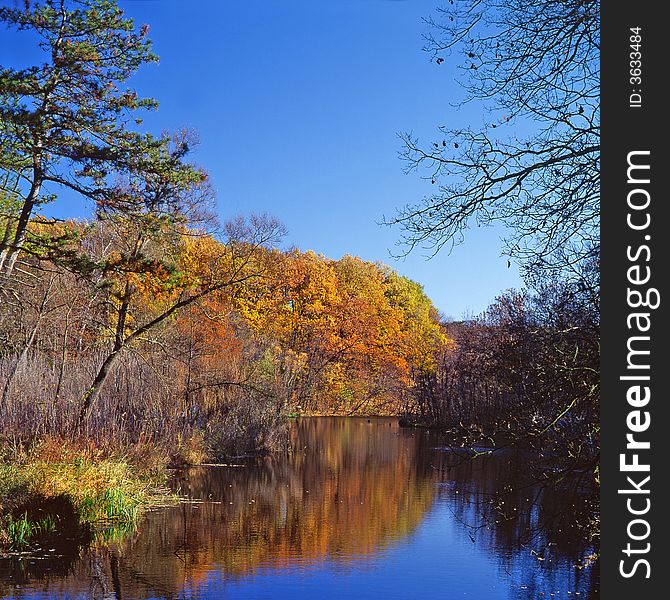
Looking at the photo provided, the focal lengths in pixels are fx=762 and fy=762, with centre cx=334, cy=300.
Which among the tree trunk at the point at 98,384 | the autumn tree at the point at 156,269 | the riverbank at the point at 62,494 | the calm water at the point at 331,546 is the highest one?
→ the autumn tree at the point at 156,269

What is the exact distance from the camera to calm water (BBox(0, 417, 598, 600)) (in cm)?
1043

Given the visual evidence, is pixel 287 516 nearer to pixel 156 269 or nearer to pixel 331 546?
pixel 331 546

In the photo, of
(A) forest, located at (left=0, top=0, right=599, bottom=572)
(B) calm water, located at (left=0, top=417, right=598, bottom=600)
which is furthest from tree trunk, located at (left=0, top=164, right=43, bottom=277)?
(B) calm water, located at (left=0, top=417, right=598, bottom=600)

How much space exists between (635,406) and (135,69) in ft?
38.6

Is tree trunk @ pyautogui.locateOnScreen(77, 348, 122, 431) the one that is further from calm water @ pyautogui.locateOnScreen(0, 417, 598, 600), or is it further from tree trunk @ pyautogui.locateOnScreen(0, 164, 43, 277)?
tree trunk @ pyautogui.locateOnScreen(0, 164, 43, 277)

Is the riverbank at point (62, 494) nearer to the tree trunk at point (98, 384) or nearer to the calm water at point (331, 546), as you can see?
the calm water at point (331, 546)

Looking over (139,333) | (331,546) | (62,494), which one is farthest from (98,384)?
(331,546)

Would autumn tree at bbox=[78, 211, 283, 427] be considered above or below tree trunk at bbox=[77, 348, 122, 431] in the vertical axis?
above

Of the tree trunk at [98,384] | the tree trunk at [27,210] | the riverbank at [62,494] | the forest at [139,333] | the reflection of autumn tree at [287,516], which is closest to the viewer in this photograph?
the forest at [139,333]

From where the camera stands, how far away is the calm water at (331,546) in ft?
34.2

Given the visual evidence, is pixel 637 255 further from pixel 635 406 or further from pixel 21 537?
pixel 21 537

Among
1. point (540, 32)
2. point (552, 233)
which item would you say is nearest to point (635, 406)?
point (552, 233)

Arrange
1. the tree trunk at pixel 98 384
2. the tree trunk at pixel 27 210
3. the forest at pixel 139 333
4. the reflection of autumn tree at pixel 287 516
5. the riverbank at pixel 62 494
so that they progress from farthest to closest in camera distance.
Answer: the tree trunk at pixel 98 384 < the tree trunk at pixel 27 210 < the reflection of autumn tree at pixel 287 516 < the riverbank at pixel 62 494 < the forest at pixel 139 333

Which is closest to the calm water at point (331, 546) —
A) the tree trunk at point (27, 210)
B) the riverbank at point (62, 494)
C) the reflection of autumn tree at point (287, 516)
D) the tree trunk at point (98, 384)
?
the reflection of autumn tree at point (287, 516)
